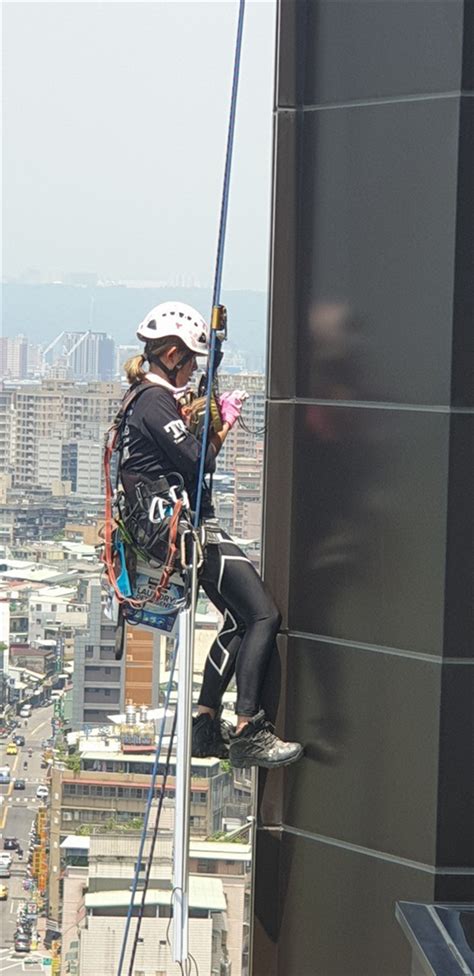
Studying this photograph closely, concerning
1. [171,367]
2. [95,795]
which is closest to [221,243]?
[171,367]

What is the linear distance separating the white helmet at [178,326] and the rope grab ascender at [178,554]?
5 centimetres

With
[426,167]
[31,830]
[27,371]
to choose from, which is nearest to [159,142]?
[27,371]

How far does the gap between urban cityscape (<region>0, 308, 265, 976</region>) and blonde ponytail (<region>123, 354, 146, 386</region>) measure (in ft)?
1.08

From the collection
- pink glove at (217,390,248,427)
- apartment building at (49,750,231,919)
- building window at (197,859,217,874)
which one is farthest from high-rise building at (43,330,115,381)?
building window at (197,859,217,874)

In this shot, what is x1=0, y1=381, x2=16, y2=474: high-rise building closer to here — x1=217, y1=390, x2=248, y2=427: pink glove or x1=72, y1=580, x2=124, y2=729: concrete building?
x1=72, y1=580, x2=124, y2=729: concrete building

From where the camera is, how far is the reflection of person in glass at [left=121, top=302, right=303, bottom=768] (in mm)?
3168

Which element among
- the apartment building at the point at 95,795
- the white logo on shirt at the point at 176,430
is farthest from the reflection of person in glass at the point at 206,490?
the apartment building at the point at 95,795

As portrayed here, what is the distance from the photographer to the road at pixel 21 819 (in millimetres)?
3842

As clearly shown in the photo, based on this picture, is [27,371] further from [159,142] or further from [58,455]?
[159,142]

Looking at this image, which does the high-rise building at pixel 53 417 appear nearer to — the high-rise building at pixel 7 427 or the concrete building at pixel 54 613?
the high-rise building at pixel 7 427

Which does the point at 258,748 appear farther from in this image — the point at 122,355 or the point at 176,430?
the point at 122,355

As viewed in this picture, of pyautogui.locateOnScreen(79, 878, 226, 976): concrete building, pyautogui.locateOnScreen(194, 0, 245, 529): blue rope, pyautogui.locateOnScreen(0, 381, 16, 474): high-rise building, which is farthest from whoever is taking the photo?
pyautogui.locateOnScreen(0, 381, 16, 474): high-rise building

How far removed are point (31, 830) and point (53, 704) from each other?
0.42m

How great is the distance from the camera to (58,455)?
394 cm
